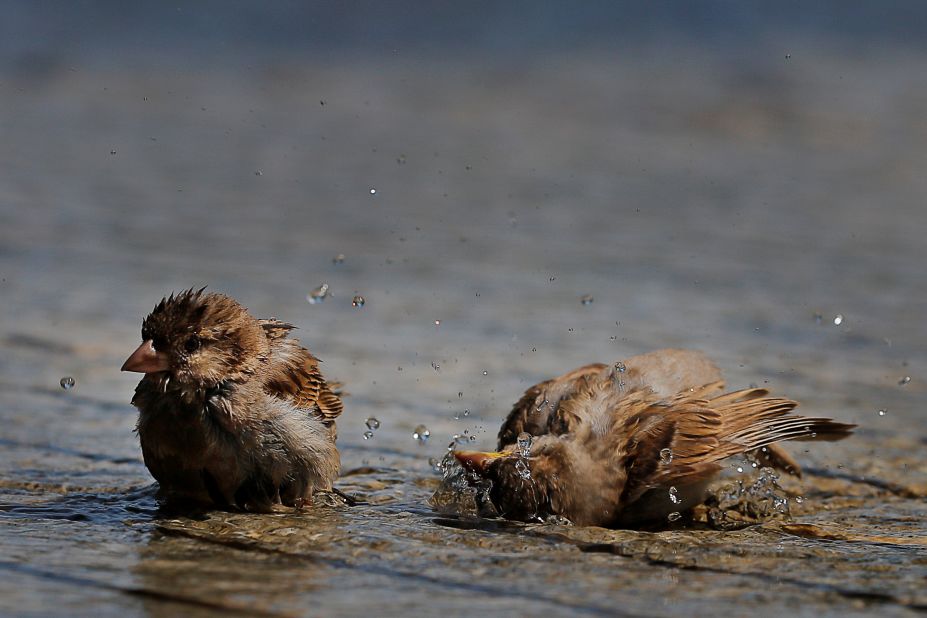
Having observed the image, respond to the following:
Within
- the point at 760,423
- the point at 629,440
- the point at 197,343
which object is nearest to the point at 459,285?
the point at 760,423

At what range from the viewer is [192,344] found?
518cm

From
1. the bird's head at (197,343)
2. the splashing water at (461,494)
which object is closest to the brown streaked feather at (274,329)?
the bird's head at (197,343)

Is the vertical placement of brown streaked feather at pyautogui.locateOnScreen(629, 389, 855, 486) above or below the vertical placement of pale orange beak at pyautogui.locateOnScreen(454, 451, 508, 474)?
above

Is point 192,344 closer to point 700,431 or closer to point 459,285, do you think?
point 700,431

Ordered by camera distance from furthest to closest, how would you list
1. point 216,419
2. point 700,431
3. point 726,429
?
1. point 726,429
2. point 700,431
3. point 216,419

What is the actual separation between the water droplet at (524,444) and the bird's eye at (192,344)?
1.32m

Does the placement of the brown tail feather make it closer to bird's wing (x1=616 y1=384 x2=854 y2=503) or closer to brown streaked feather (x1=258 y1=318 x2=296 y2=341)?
bird's wing (x1=616 y1=384 x2=854 y2=503)

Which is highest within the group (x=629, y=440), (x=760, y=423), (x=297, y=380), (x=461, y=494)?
(x=297, y=380)

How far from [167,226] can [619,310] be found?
4.19 metres

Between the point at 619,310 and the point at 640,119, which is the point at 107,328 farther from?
the point at 640,119

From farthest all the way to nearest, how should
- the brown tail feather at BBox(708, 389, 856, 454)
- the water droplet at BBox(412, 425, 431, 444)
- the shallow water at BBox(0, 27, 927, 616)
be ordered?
1. the water droplet at BBox(412, 425, 431, 444)
2. the brown tail feather at BBox(708, 389, 856, 454)
3. the shallow water at BBox(0, 27, 927, 616)

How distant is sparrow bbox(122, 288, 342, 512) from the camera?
5129 mm

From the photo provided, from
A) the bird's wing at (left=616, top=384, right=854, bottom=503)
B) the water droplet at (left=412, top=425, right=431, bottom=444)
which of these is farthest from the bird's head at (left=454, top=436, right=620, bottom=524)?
the water droplet at (left=412, top=425, right=431, bottom=444)

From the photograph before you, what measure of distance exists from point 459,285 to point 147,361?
15.5ft
